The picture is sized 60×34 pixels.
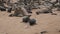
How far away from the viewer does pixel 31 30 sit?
4.09 metres

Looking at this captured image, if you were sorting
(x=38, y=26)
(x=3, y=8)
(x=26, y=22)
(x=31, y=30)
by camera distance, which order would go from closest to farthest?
(x=31, y=30) < (x=38, y=26) < (x=26, y=22) < (x=3, y=8)

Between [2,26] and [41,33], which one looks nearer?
[41,33]

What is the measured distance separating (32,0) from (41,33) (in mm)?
4339

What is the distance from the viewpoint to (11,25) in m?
4.50

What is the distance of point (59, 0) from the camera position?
812 centimetres

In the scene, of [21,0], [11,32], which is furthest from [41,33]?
[21,0]

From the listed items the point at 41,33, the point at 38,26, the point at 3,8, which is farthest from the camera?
the point at 3,8

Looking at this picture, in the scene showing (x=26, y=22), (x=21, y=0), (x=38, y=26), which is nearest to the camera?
(x=38, y=26)

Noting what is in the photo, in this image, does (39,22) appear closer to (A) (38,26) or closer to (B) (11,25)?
(A) (38,26)

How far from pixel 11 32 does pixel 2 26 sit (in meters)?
0.54

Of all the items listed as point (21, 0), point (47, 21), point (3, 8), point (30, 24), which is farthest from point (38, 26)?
point (21, 0)

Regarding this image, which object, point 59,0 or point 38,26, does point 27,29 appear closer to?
point 38,26

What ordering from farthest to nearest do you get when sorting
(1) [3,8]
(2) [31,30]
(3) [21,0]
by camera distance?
1. (3) [21,0]
2. (1) [3,8]
3. (2) [31,30]

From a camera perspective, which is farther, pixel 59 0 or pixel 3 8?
pixel 59 0
